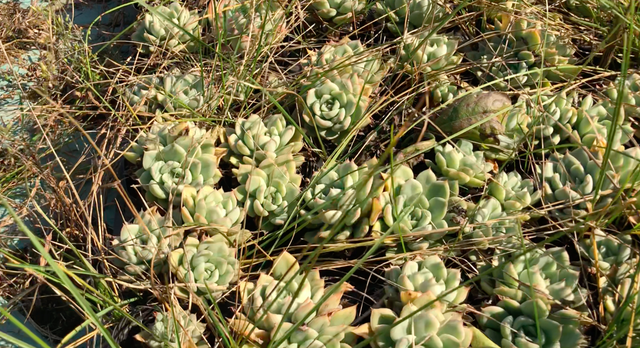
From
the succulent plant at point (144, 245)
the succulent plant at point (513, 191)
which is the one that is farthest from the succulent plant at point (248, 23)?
the succulent plant at point (513, 191)

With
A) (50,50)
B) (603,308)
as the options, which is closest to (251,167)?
(603,308)

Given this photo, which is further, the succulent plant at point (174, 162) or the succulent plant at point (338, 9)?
the succulent plant at point (338, 9)

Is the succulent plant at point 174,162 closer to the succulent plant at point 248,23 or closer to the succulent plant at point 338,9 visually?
the succulent plant at point 248,23

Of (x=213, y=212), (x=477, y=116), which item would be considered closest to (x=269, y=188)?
(x=213, y=212)

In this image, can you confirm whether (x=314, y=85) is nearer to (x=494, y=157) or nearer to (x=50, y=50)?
(x=494, y=157)

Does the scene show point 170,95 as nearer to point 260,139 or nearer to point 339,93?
point 260,139

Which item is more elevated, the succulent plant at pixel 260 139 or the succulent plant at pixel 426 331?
the succulent plant at pixel 260 139
